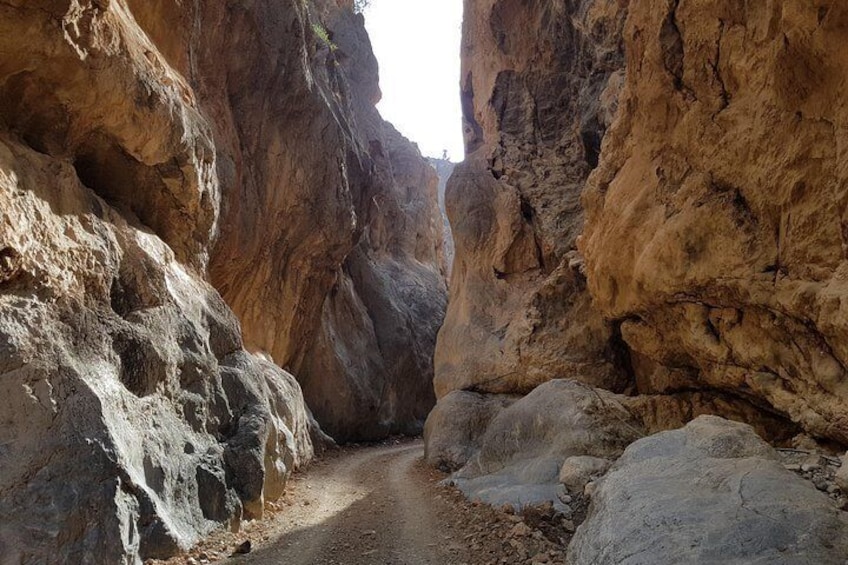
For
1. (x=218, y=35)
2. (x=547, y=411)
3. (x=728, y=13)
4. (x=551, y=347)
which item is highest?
(x=218, y=35)

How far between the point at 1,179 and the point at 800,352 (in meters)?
10.8

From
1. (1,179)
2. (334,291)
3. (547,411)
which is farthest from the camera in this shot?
(334,291)

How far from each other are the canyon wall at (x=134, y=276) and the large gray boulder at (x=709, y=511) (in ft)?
17.3

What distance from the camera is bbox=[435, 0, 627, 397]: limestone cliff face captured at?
50.7 feet

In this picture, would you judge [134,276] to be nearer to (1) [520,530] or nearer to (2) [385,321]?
(1) [520,530]

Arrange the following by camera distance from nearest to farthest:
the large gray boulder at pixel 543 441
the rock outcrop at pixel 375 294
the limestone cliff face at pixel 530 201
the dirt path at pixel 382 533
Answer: the dirt path at pixel 382 533 < the large gray boulder at pixel 543 441 < the limestone cliff face at pixel 530 201 < the rock outcrop at pixel 375 294

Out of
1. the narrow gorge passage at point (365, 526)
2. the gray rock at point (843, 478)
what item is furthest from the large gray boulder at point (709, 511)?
the narrow gorge passage at point (365, 526)

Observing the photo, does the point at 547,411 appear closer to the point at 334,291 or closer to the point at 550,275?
the point at 550,275

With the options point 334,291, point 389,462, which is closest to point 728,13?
point 389,462

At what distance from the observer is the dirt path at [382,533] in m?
7.21

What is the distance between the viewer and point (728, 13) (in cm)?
822

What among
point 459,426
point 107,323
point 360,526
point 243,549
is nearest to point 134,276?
point 107,323

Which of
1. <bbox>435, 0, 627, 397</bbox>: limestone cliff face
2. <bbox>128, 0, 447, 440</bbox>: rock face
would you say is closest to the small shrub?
<bbox>128, 0, 447, 440</bbox>: rock face

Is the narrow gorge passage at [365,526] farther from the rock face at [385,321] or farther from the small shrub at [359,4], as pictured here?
the small shrub at [359,4]
